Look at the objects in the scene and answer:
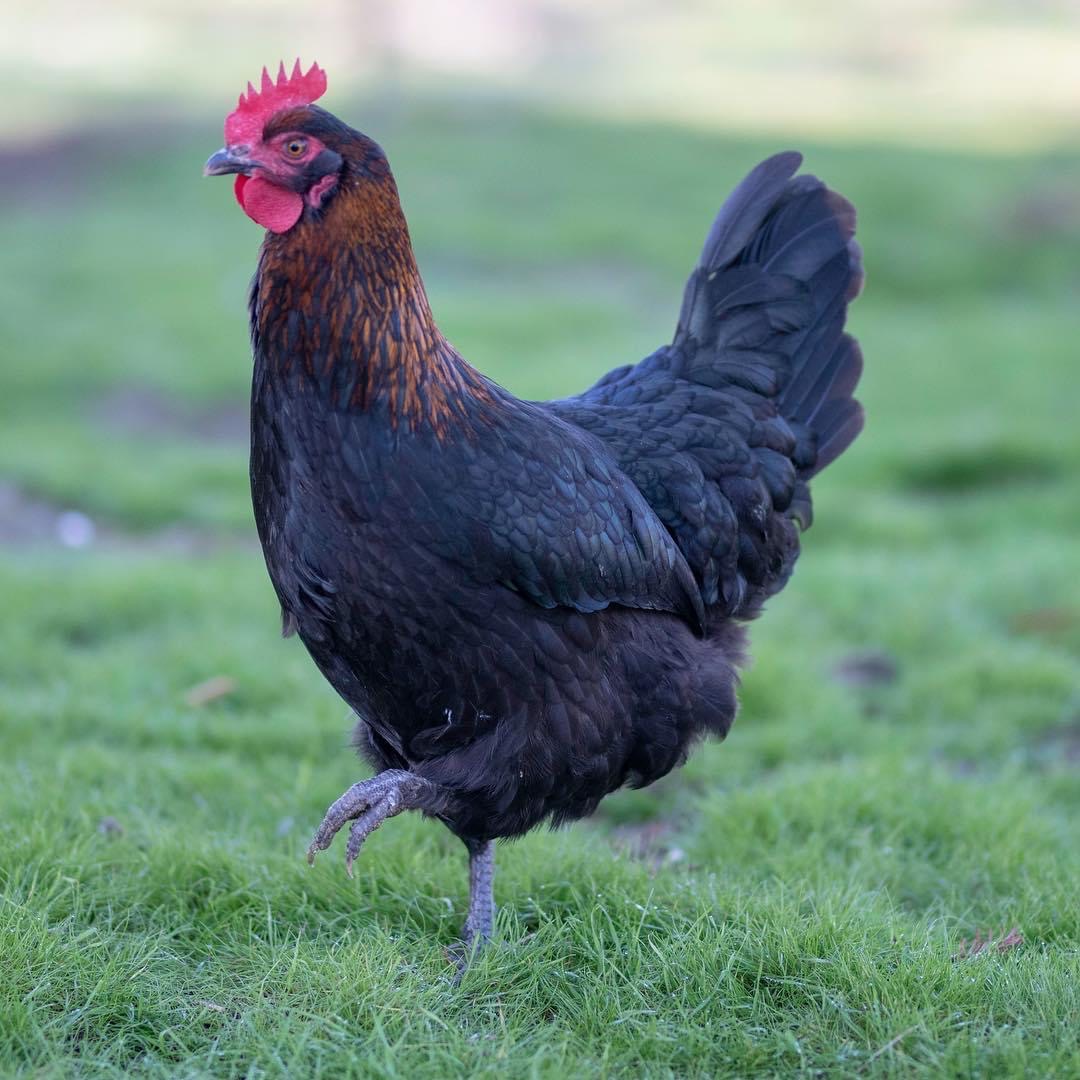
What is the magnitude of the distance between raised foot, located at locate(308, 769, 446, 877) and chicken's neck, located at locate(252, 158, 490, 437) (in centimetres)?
90

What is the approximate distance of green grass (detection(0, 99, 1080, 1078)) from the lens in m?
2.99

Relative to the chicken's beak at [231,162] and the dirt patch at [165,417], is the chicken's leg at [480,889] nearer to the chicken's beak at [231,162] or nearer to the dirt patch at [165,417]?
the chicken's beak at [231,162]

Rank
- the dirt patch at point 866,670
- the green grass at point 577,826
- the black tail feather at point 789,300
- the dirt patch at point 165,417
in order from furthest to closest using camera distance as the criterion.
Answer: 1. the dirt patch at point 165,417
2. the dirt patch at point 866,670
3. the black tail feather at point 789,300
4. the green grass at point 577,826

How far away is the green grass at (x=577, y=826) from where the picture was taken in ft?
9.82

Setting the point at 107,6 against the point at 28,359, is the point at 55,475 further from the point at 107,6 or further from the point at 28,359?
the point at 107,6

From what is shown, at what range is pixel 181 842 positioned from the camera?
388 cm

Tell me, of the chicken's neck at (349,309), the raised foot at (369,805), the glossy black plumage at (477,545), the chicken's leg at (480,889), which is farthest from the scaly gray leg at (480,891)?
the chicken's neck at (349,309)

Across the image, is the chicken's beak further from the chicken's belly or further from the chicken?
the chicken's belly

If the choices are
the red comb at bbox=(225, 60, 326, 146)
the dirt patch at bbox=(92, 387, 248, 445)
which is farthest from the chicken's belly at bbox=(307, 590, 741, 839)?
A: the dirt patch at bbox=(92, 387, 248, 445)

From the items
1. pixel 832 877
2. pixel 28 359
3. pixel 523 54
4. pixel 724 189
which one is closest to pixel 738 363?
pixel 832 877

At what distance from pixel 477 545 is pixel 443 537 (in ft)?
0.30

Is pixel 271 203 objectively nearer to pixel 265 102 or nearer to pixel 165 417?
pixel 265 102

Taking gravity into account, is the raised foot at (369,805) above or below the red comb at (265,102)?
below

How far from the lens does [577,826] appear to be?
4.64 metres
